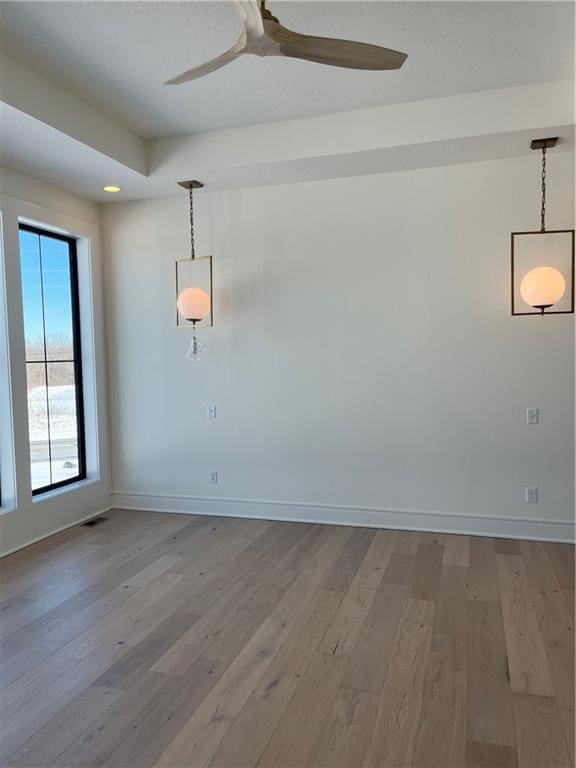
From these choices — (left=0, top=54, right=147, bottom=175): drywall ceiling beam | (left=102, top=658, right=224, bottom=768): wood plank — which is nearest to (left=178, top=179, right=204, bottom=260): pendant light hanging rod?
(left=0, top=54, right=147, bottom=175): drywall ceiling beam

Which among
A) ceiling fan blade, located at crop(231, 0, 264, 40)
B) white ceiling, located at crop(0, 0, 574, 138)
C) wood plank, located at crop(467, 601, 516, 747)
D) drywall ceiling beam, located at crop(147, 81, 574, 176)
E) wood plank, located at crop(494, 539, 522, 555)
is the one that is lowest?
wood plank, located at crop(494, 539, 522, 555)

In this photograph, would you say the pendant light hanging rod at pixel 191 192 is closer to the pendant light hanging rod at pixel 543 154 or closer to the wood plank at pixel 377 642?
the pendant light hanging rod at pixel 543 154

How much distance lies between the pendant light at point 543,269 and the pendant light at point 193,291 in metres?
2.34

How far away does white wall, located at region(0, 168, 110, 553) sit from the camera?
3631mm

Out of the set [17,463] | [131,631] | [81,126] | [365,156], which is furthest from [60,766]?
[365,156]

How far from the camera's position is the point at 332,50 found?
6.56 ft

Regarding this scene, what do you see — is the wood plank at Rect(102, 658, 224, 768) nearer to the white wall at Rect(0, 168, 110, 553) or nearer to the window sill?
the white wall at Rect(0, 168, 110, 553)

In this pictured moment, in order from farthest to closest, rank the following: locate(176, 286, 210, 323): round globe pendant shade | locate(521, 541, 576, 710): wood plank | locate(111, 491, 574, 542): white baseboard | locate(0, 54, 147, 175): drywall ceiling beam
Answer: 1. locate(176, 286, 210, 323): round globe pendant shade
2. locate(111, 491, 574, 542): white baseboard
3. locate(0, 54, 147, 175): drywall ceiling beam
4. locate(521, 541, 576, 710): wood plank

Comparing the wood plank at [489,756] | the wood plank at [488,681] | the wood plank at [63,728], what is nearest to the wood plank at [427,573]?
the wood plank at [488,681]

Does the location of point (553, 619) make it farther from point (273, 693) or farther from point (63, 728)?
point (63, 728)

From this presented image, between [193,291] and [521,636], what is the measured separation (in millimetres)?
3162

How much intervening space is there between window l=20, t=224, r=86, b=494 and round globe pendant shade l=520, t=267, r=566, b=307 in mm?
3617

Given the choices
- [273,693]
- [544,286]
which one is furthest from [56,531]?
[544,286]

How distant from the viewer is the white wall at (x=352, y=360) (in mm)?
3709
